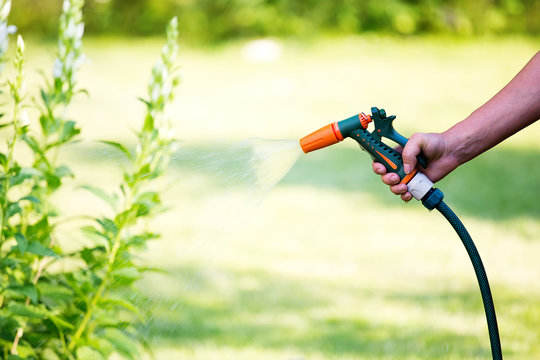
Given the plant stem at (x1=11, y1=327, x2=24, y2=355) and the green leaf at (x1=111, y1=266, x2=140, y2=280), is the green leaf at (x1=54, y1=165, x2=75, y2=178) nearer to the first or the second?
the green leaf at (x1=111, y1=266, x2=140, y2=280)

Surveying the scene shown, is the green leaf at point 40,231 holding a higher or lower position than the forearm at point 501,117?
lower

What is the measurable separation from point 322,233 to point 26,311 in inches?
109

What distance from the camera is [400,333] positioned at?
293cm

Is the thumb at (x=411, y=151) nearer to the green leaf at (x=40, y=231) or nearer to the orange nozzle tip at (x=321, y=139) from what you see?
the orange nozzle tip at (x=321, y=139)

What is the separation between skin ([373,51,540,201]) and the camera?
1733mm

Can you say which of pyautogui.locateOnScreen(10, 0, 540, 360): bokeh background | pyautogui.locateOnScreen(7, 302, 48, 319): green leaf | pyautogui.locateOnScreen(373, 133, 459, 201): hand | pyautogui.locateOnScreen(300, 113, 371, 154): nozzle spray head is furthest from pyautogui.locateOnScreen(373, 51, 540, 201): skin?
pyautogui.locateOnScreen(7, 302, 48, 319): green leaf

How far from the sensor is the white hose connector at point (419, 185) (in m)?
1.72

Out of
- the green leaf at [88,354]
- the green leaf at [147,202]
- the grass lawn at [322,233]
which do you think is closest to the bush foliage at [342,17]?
the grass lawn at [322,233]

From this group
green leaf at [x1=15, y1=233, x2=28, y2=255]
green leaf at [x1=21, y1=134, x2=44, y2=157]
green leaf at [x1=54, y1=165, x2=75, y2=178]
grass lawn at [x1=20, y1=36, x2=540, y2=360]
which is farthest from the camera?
grass lawn at [x1=20, y1=36, x2=540, y2=360]

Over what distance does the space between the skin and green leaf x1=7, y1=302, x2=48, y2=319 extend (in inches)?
39.4

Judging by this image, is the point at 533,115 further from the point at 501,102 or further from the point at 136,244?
the point at 136,244

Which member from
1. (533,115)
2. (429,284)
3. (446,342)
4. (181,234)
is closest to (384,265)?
(429,284)

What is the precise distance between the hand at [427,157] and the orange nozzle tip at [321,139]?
0.49 ft

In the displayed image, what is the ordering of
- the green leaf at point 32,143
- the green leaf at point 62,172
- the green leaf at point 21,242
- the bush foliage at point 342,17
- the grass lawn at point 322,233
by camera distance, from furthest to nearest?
the bush foliage at point 342,17 < the grass lawn at point 322,233 < the green leaf at point 62,172 < the green leaf at point 32,143 < the green leaf at point 21,242
